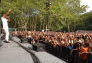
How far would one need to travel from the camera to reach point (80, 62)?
1531cm

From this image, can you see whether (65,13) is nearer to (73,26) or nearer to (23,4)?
(23,4)

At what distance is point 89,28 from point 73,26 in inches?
194

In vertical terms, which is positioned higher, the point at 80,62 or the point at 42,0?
the point at 42,0

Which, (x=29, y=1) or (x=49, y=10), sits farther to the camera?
(x=29, y=1)

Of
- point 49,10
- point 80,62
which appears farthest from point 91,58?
point 49,10

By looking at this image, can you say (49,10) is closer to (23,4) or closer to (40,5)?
(40,5)

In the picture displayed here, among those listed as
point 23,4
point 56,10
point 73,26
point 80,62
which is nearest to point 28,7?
point 23,4

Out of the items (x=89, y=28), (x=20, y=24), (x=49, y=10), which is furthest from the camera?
(x=89, y=28)

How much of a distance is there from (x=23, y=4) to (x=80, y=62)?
2199 inches

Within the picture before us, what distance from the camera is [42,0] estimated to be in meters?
67.4

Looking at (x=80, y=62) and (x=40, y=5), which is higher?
(x=40, y=5)

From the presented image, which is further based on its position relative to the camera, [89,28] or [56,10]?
[89,28]

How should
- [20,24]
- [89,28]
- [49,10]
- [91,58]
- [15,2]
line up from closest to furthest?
[91,58] → [49,10] → [15,2] → [20,24] → [89,28]

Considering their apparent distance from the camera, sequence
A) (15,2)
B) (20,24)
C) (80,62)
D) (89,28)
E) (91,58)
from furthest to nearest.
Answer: (89,28) → (20,24) → (15,2) → (80,62) → (91,58)
